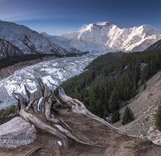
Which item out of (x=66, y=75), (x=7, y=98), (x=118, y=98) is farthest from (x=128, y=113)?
(x=66, y=75)

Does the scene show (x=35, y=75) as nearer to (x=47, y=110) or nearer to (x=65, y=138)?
(x=47, y=110)

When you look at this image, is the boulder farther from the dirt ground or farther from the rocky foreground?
the dirt ground

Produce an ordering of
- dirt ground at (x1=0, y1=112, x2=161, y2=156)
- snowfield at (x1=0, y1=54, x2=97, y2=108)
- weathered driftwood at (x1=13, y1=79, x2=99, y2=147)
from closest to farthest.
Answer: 1. dirt ground at (x1=0, y1=112, x2=161, y2=156)
2. weathered driftwood at (x1=13, y1=79, x2=99, y2=147)
3. snowfield at (x1=0, y1=54, x2=97, y2=108)

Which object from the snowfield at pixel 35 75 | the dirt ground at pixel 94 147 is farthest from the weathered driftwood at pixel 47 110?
the snowfield at pixel 35 75

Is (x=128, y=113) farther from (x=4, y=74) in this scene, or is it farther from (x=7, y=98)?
(x=4, y=74)

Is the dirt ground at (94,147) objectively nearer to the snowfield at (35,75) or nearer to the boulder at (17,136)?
the boulder at (17,136)

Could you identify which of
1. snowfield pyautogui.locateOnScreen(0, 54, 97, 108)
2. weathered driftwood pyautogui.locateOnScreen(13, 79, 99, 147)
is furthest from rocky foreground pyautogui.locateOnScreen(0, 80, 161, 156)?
snowfield pyautogui.locateOnScreen(0, 54, 97, 108)

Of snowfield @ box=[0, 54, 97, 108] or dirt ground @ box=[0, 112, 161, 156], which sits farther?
snowfield @ box=[0, 54, 97, 108]
